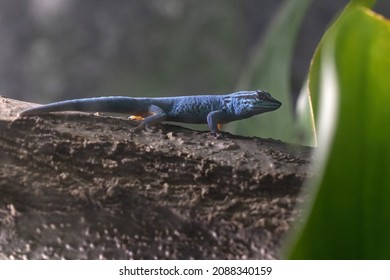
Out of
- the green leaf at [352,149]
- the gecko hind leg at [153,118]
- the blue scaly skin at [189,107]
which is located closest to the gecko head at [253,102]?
the blue scaly skin at [189,107]

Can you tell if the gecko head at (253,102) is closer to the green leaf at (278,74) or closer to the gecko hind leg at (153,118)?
the green leaf at (278,74)

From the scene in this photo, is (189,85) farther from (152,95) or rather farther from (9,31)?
(9,31)

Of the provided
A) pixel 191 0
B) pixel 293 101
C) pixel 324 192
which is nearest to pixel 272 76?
pixel 191 0

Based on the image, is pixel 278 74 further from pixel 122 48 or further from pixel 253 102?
pixel 122 48

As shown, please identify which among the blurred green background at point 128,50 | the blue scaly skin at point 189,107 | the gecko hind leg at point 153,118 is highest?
the blurred green background at point 128,50

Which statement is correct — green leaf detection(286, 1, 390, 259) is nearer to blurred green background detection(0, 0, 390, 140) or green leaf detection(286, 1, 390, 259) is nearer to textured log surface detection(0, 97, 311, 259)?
textured log surface detection(0, 97, 311, 259)

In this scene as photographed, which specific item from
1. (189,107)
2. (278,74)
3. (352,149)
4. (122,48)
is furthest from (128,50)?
(352,149)

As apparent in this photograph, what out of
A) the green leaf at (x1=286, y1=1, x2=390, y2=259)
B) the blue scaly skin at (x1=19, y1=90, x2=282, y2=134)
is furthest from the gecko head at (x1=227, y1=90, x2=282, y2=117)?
the green leaf at (x1=286, y1=1, x2=390, y2=259)
